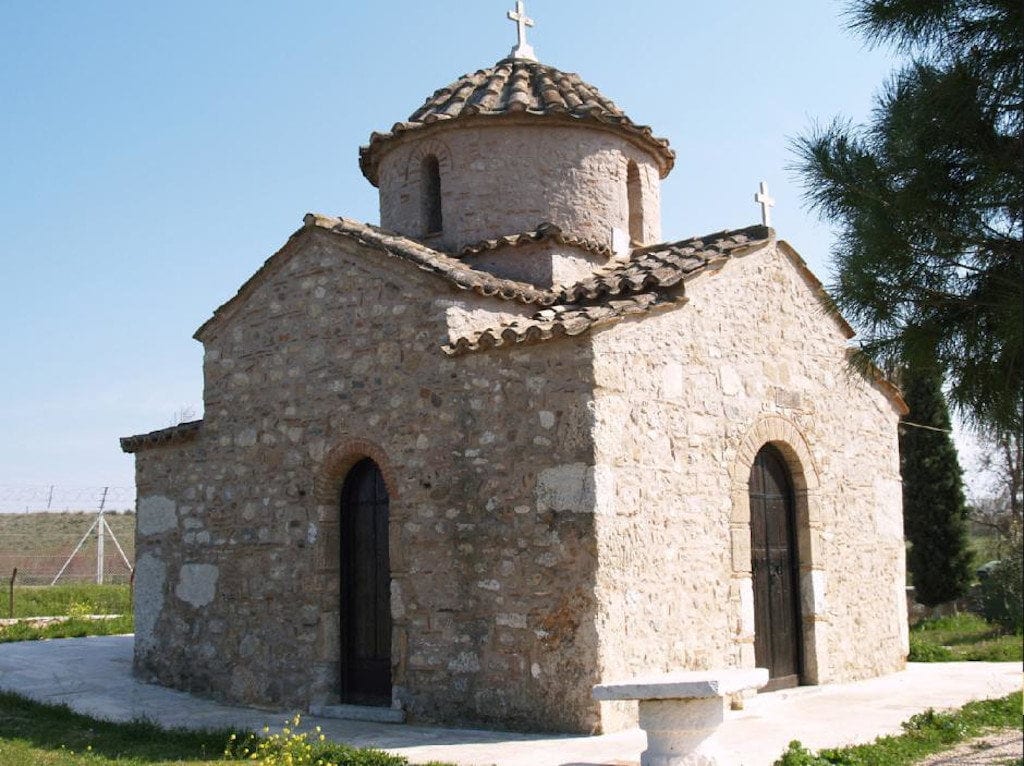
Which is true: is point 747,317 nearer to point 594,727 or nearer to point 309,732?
point 594,727

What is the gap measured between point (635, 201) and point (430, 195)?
7.70ft

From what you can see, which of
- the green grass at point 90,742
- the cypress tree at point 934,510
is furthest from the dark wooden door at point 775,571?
the cypress tree at point 934,510

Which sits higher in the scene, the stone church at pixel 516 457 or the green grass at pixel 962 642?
the stone church at pixel 516 457

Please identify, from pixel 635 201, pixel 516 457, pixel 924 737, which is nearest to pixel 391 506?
pixel 516 457

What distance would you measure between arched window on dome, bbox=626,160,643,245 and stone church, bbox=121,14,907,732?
0.04 metres

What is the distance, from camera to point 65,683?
10.7 m

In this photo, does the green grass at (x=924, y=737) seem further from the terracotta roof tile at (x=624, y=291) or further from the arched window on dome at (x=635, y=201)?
the arched window on dome at (x=635, y=201)

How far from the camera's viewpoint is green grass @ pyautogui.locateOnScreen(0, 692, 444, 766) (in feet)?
23.2

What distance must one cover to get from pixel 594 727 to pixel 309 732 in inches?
92.0

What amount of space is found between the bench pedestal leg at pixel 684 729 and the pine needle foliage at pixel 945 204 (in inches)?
90.8

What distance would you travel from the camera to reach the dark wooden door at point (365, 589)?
921cm

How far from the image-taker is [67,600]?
63.3 ft

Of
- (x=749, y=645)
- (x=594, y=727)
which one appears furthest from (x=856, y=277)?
(x=749, y=645)

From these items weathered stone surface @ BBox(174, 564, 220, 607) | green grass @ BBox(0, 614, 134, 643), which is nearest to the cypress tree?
weathered stone surface @ BBox(174, 564, 220, 607)
